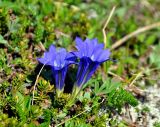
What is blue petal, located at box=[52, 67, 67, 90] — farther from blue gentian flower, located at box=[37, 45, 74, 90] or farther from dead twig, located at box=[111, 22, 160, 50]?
dead twig, located at box=[111, 22, 160, 50]

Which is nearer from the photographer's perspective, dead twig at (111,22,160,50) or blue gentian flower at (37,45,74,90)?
blue gentian flower at (37,45,74,90)

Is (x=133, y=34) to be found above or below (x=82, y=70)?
above

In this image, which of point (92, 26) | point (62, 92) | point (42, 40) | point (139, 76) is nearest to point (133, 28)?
point (92, 26)

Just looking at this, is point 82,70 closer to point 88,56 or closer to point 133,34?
point 88,56

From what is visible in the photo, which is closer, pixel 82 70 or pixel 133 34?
pixel 82 70

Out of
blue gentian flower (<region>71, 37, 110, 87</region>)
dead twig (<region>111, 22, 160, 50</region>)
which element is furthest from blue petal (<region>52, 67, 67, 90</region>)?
dead twig (<region>111, 22, 160, 50</region>)


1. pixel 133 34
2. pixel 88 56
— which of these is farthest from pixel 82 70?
pixel 133 34
